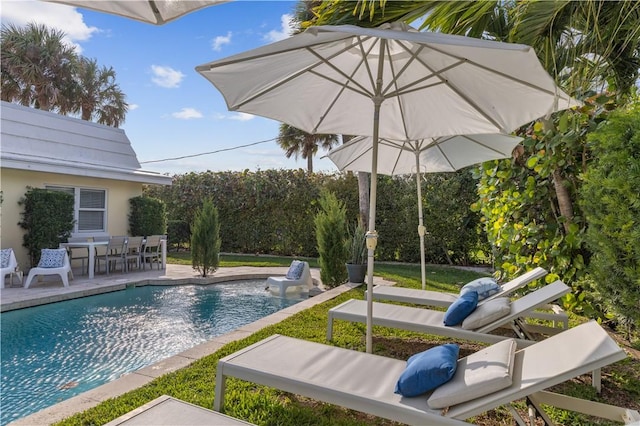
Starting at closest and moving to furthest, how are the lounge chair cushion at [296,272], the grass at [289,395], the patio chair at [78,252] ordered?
the grass at [289,395]
the lounge chair cushion at [296,272]
the patio chair at [78,252]

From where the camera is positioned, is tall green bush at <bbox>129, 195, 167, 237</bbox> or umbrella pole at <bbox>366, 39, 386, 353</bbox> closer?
umbrella pole at <bbox>366, 39, 386, 353</bbox>

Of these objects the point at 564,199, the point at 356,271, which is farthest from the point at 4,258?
the point at 564,199

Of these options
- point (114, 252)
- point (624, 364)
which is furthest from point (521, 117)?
point (114, 252)

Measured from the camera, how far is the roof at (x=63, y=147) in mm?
10469

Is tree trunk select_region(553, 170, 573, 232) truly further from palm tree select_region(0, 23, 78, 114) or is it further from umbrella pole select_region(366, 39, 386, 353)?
palm tree select_region(0, 23, 78, 114)

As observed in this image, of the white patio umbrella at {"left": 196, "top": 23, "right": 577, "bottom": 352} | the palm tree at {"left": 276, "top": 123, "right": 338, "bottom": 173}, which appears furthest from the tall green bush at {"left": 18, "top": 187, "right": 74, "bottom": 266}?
the palm tree at {"left": 276, "top": 123, "right": 338, "bottom": 173}

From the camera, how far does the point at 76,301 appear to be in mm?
7859

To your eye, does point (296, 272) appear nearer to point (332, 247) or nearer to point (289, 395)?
point (332, 247)

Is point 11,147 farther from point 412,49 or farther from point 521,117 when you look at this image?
point 521,117

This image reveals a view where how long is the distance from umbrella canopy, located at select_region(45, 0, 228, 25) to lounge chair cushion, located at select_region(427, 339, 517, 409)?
2.83 m

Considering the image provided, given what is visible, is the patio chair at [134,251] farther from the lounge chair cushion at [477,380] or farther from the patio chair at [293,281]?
the lounge chair cushion at [477,380]

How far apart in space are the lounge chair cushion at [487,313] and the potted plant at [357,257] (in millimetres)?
4782

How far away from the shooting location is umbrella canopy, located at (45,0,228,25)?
6.91 ft

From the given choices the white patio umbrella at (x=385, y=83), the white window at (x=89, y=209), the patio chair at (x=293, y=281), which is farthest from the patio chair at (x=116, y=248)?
the white patio umbrella at (x=385, y=83)
